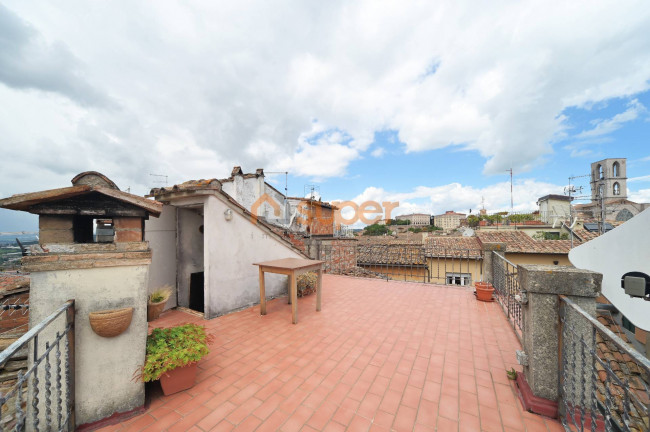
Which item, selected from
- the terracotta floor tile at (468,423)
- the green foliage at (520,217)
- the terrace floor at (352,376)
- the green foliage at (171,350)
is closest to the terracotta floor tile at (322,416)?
the terrace floor at (352,376)

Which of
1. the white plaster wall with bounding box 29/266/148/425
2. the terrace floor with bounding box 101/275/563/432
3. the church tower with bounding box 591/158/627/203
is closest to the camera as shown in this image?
the white plaster wall with bounding box 29/266/148/425

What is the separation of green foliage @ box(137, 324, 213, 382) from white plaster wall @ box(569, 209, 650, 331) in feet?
16.7

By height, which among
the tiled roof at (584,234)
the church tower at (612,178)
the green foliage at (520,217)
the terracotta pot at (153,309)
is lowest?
the terracotta pot at (153,309)

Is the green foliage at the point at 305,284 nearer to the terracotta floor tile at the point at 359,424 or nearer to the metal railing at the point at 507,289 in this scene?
the terracotta floor tile at the point at 359,424

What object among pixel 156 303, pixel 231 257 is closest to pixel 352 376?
pixel 156 303

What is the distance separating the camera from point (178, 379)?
2785 millimetres

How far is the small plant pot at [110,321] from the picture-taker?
2252 millimetres

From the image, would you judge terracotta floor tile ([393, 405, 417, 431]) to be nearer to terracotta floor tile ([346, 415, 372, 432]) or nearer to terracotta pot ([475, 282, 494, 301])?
terracotta floor tile ([346, 415, 372, 432])

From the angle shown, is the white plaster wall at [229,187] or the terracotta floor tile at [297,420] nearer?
the terracotta floor tile at [297,420]

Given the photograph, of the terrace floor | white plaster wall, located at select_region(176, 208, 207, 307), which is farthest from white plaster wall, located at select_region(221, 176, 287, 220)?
the terrace floor

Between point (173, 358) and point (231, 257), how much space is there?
2.81m

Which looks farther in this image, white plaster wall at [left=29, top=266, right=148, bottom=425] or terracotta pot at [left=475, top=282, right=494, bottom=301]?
terracotta pot at [left=475, top=282, right=494, bottom=301]

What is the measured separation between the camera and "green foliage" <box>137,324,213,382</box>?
100 inches

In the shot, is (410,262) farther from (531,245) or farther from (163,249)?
(163,249)
